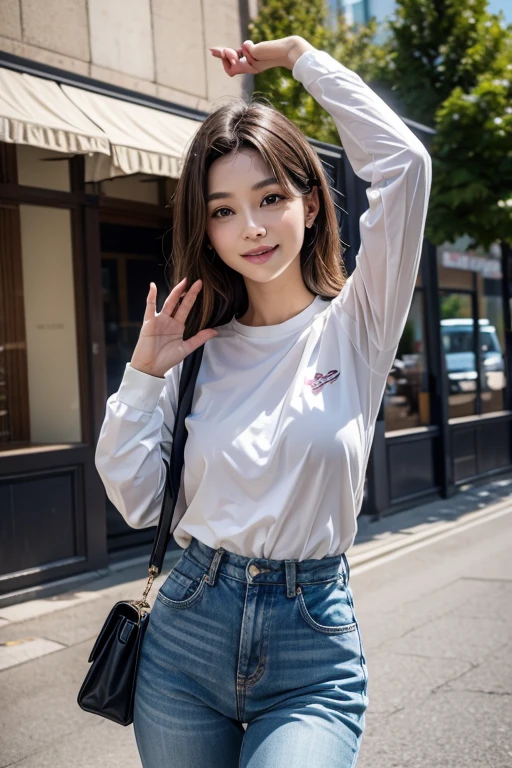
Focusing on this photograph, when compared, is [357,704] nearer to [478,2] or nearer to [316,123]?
[316,123]

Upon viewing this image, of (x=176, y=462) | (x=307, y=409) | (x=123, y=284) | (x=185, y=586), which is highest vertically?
(x=123, y=284)

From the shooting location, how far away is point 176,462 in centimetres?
184

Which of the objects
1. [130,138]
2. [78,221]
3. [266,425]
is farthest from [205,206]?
[78,221]

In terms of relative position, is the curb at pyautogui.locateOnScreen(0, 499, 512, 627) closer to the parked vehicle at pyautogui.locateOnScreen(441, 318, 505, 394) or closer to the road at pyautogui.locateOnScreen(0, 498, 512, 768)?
the road at pyautogui.locateOnScreen(0, 498, 512, 768)

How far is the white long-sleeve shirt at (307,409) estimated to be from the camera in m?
1.71

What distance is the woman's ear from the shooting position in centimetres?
199

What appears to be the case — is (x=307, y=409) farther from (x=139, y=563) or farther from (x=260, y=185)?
(x=139, y=563)

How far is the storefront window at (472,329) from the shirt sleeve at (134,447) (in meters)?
9.56

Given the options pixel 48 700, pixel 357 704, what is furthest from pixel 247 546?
pixel 48 700

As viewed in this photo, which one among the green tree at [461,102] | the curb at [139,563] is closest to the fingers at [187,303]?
the curb at [139,563]

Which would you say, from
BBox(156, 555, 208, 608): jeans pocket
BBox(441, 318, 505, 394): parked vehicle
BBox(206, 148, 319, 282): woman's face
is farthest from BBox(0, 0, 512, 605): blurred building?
BBox(156, 555, 208, 608): jeans pocket

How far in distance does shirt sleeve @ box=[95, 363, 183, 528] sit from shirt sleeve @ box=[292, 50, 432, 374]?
1.42 ft

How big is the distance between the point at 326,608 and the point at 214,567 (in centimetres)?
23

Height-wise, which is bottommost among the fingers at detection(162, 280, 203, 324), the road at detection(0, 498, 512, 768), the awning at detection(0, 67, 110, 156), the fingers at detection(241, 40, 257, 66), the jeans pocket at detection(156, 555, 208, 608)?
the road at detection(0, 498, 512, 768)
